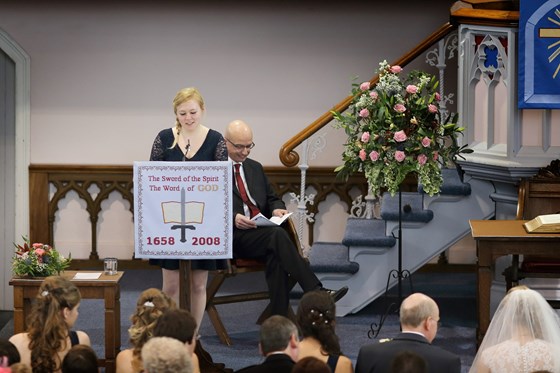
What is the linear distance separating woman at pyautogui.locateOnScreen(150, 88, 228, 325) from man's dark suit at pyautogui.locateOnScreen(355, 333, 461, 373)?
2107mm

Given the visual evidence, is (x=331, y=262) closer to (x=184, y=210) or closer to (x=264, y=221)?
(x=264, y=221)

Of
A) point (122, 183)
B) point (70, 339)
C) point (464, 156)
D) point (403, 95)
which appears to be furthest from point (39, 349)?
point (122, 183)

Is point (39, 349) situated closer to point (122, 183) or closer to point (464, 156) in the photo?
point (464, 156)

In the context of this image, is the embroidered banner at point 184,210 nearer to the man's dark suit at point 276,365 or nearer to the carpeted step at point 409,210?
the man's dark suit at point 276,365

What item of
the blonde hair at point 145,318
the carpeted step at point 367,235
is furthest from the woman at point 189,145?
the carpeted step at point 367,235

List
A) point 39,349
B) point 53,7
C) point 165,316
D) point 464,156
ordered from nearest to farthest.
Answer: point 165,316 < point 39,349 < point 464,156 < point 53,7

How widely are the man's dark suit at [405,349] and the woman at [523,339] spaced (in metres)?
0.28

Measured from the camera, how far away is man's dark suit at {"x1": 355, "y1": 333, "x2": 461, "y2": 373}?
195 inches

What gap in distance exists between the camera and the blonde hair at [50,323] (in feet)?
18.0

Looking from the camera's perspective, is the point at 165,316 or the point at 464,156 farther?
the point at 464,156

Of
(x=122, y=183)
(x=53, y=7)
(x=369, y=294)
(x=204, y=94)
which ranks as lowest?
(x=369, y=294)

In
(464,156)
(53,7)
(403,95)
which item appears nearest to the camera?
(403,95)

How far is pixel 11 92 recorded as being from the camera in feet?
33.8

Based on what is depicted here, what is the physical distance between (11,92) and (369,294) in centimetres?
379
